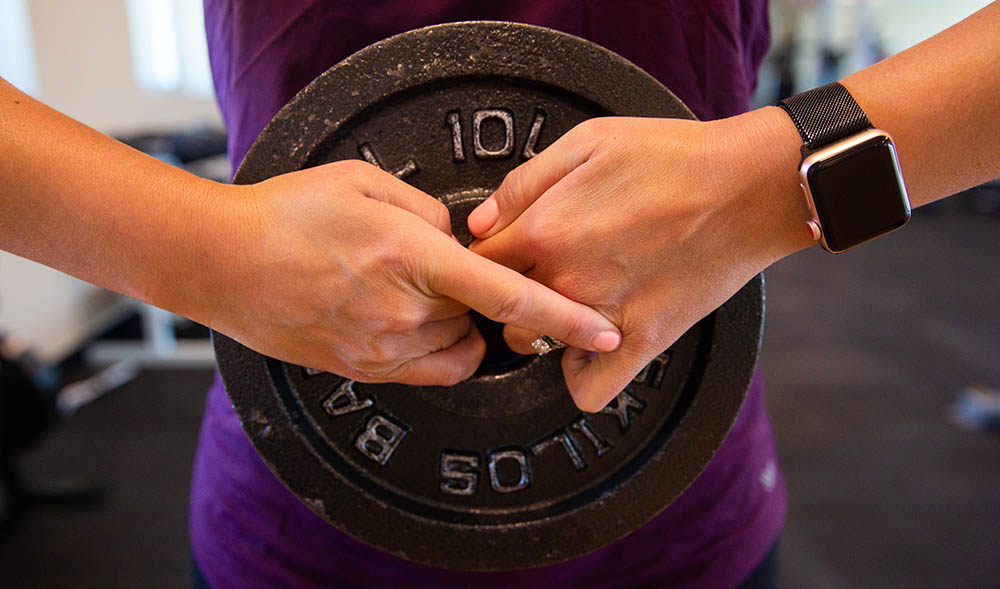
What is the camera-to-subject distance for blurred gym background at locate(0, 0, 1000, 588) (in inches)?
81.0

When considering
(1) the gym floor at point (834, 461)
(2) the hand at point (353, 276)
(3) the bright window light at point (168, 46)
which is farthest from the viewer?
(3) the bright window light at point (168, 46)

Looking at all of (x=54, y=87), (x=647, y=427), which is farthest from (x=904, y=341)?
(x=54, y=87)

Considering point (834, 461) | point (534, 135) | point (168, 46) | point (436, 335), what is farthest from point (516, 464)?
point (168, 46)

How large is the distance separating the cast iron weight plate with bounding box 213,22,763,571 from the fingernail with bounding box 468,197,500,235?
0.03m

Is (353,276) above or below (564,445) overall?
above

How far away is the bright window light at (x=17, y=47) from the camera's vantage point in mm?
2703

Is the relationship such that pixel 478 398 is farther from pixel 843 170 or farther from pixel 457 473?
pixel 843 170

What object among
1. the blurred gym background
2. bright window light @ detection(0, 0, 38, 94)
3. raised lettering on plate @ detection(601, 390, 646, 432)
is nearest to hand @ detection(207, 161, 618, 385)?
raised lettering on plate @ detection(601, 390, 646, 432)

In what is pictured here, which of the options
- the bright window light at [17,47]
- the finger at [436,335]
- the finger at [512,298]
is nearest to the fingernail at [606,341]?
the finger at [512,298]

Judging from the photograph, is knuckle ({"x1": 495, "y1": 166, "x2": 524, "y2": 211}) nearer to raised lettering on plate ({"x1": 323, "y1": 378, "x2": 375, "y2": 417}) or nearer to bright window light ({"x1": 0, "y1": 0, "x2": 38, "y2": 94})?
raised lettering on plate ({"x1": 323, "y1": 378, "x2": 375, "y2": 417})

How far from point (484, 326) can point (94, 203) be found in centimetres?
28

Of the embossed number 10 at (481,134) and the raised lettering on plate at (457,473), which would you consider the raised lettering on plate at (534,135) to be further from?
the raised lettering on plate at (457,473)

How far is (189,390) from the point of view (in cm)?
298

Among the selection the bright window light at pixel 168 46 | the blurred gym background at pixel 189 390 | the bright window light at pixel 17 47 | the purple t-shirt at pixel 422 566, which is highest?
the purple t-shirt at pixel 422 566
